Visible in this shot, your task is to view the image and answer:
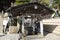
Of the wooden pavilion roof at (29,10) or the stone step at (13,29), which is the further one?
the stone step at (13,29)

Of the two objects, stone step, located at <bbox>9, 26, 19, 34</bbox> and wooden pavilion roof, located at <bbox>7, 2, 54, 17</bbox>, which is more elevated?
wooden pavilion roof, located at <bbox>7, 2, 54, 17</bbox>

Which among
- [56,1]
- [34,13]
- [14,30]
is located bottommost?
[14,30]

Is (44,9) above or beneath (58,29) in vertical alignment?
above

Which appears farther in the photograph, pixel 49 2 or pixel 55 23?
pixel 49 2

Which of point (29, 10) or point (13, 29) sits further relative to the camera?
point (13, 29)

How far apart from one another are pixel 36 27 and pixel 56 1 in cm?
899

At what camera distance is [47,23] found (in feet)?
61.4

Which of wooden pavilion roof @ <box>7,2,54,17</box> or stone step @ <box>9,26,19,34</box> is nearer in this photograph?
wooden pavilion roof @ <box>7,2,54,17</box>

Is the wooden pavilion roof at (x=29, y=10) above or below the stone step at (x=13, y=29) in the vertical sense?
above

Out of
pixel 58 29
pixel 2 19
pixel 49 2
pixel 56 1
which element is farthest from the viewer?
pixel 49 2

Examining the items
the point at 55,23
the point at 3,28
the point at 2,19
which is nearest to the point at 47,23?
the point at 55,23

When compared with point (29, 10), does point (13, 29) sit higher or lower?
lower

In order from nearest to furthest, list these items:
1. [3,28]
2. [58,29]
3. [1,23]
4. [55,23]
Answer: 1. [58,29]
2. [55,23]
3. [3,28]
4. [1,23]

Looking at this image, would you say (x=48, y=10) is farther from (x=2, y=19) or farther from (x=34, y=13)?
(x=2, y=19)
